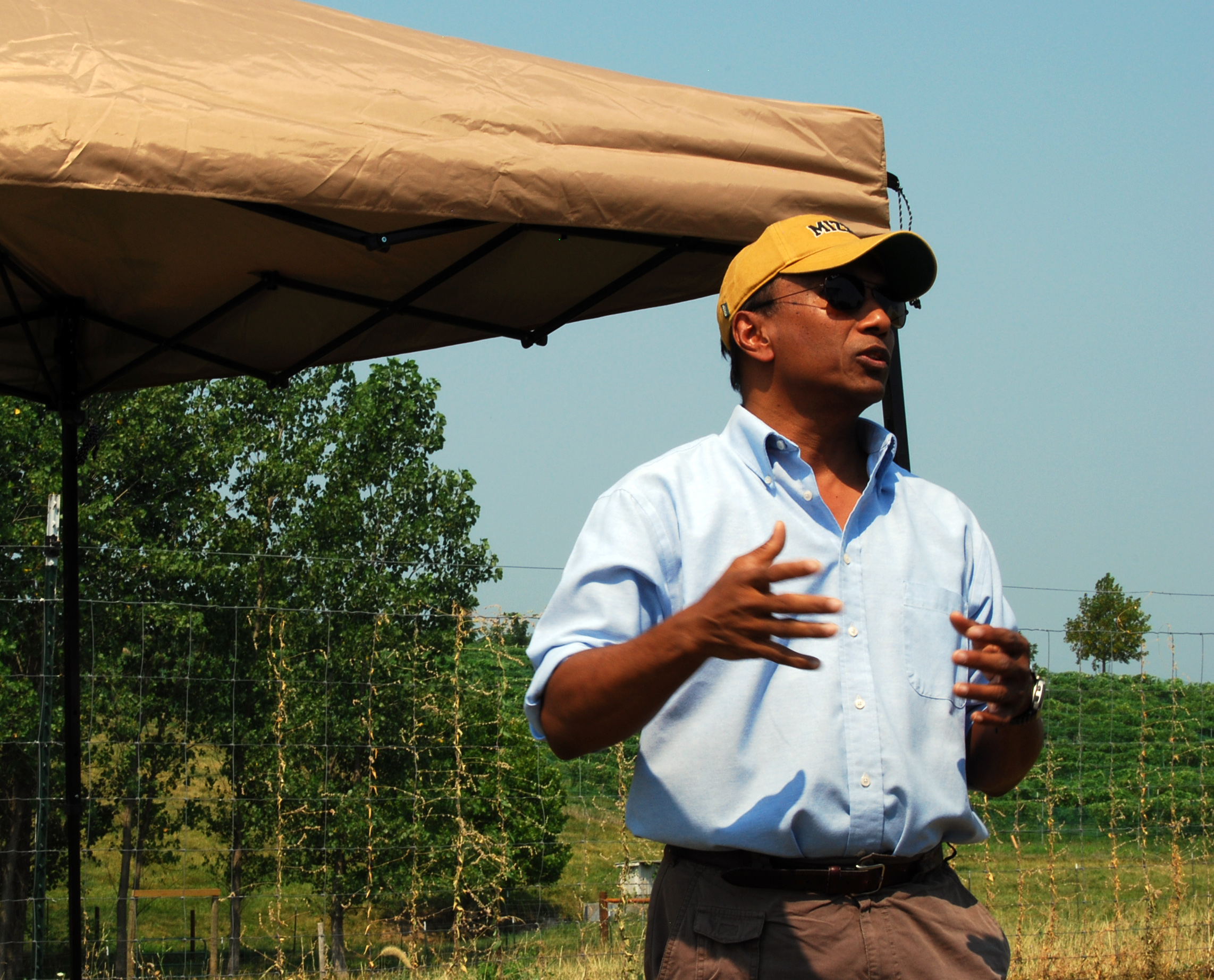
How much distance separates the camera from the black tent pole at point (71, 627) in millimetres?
3424

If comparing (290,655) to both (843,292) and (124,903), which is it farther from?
(124,903)

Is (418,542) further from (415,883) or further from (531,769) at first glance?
(415,883)

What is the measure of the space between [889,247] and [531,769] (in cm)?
595

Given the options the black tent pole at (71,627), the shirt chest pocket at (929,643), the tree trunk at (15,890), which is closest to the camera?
the shirt chest pocket at (929,643)

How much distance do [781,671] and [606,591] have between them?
26cm

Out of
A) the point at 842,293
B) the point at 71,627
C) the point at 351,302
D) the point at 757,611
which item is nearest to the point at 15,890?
the point at 71,627

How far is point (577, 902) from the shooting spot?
6.16m

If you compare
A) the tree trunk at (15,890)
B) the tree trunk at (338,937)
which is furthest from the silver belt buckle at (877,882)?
the tree trunk at (15,890)

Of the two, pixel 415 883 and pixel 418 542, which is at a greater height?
pixel 418 542

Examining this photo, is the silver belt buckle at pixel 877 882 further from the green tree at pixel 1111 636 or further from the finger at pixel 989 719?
the green tree at pixel 1111 636

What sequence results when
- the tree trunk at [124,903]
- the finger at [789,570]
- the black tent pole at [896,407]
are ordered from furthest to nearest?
the tree trunk at [124,903], the black tent pole at [896,407], the finger at [789,570]

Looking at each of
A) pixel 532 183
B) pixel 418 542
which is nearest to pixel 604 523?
pixel 532 183

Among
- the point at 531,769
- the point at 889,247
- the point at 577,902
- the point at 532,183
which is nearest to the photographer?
the point at 889,247

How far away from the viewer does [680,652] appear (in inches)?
49.7
